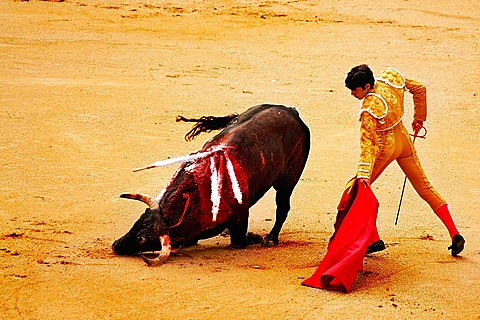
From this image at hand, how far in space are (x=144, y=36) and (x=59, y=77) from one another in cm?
354

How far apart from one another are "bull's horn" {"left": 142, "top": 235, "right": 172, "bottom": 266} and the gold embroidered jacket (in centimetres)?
144

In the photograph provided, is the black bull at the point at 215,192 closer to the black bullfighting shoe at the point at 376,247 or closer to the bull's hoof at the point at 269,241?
the bull's hoof at the point at 269,241

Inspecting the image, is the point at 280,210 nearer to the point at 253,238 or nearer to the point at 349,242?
the point at 253,238

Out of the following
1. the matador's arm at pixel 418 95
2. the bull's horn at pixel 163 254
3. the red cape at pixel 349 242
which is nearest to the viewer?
the red cape at pixel 349 242

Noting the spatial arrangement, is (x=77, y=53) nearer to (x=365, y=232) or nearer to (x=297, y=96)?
(x=297, y=96)


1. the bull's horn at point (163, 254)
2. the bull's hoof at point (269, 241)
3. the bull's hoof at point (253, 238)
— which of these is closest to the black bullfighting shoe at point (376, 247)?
the bull's hoof at point (269, 241)

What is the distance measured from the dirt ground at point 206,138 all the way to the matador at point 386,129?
473 millimetres

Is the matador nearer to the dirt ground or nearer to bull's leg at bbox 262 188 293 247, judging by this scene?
the dirt ground

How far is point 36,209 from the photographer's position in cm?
798

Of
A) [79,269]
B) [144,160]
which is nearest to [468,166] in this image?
[144,160]

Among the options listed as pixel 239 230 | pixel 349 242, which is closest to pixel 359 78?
pixel 349 242

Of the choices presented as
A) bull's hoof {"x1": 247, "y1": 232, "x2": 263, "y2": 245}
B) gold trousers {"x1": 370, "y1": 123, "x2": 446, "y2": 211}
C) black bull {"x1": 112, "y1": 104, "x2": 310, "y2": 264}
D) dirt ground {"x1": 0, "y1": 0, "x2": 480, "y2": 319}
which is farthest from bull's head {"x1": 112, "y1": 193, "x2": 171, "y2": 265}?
gold trousers {"x1": 370, "y1": 123, "x2": 446, "y2": 211}

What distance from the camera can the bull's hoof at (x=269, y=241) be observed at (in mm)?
7418

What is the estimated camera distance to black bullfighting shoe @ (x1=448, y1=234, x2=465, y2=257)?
273 inches
